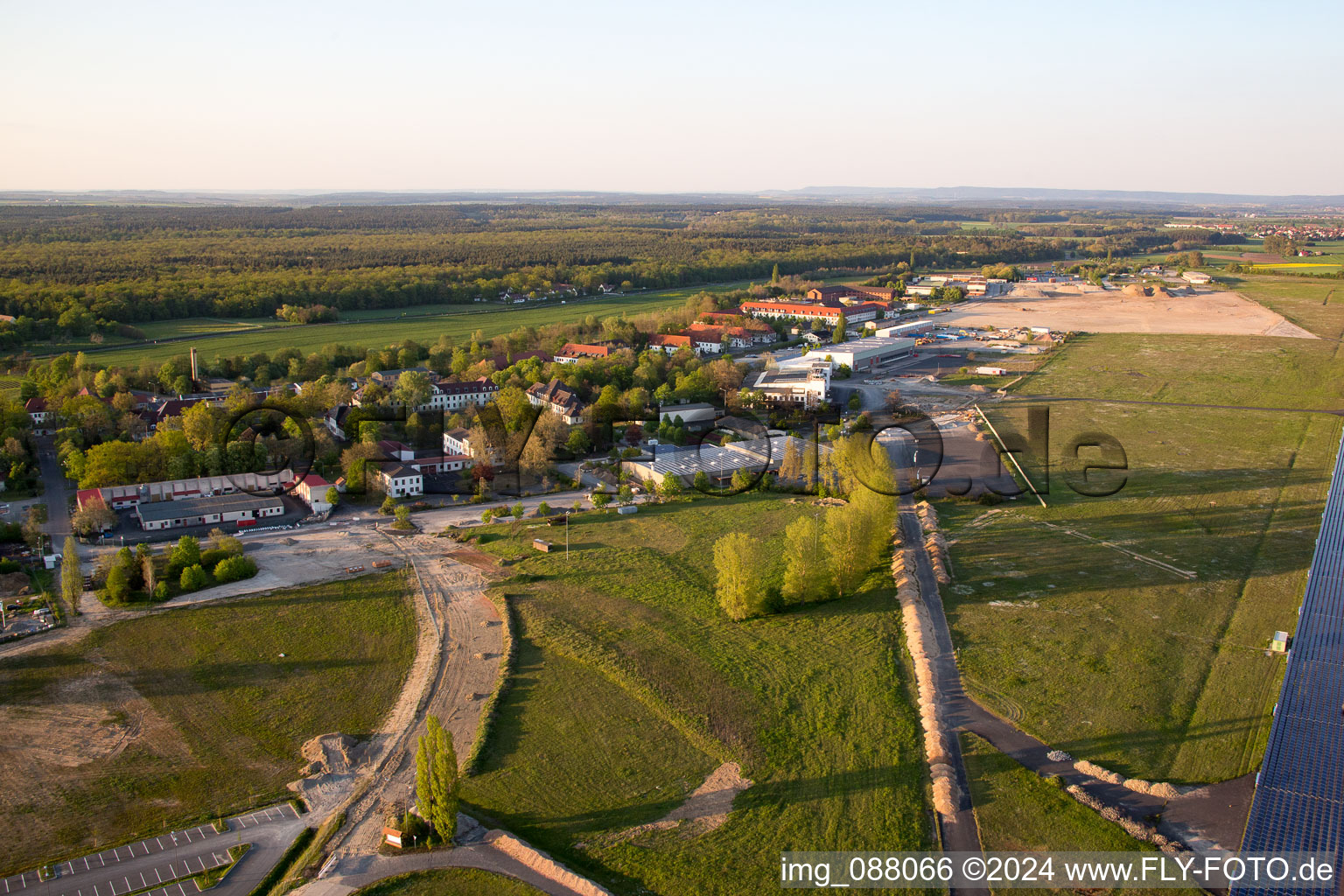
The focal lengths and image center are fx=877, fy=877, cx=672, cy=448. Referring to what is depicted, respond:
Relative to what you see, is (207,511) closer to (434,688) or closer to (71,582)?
(71,582)

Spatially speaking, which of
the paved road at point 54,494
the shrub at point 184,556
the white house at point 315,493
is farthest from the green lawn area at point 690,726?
the paved road at point 54,494

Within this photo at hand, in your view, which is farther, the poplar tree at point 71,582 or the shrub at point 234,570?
the shrub at point 234,570

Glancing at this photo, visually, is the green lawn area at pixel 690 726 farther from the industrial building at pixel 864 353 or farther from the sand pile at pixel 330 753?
the industrial building at pixel 864 353

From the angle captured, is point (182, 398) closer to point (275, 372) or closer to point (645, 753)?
point (275, 372)

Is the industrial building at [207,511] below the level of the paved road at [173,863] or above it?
above

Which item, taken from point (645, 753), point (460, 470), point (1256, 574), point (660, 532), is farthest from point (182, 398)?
point (1256, 574)

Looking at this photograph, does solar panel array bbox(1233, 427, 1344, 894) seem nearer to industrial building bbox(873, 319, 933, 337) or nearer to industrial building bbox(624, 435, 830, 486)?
industrial building bbox(624, 435, 830, 486)

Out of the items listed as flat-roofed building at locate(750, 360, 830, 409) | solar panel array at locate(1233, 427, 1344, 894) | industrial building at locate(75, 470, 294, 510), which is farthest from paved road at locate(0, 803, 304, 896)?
flat-roofed building at locate(750, 360, 830, 409)
